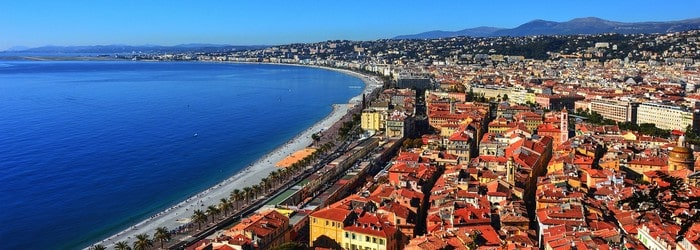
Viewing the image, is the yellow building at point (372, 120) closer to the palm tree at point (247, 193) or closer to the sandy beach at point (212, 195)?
the sandy beach at point (212, 195)

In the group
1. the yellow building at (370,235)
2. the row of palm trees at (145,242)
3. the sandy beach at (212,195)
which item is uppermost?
the yellow building at (370,235)

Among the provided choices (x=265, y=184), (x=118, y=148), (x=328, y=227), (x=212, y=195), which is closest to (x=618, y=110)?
(x=265, y=184)

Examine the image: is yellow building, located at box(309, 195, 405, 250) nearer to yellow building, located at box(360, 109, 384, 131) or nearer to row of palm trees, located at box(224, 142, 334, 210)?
row of palm trees, located at box(224, 142, 334, 210)

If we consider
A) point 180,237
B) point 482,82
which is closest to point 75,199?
point 180,237

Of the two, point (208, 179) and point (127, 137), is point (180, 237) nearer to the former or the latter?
point (208, 179)

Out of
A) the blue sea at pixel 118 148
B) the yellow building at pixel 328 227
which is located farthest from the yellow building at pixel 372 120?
the yellow building at pixel 328 227

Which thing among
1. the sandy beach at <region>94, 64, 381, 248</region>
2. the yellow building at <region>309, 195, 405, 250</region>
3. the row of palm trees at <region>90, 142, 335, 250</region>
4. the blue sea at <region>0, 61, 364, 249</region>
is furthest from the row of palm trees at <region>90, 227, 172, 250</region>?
the yellow building at <region>309, 195, 405, 250</region>
